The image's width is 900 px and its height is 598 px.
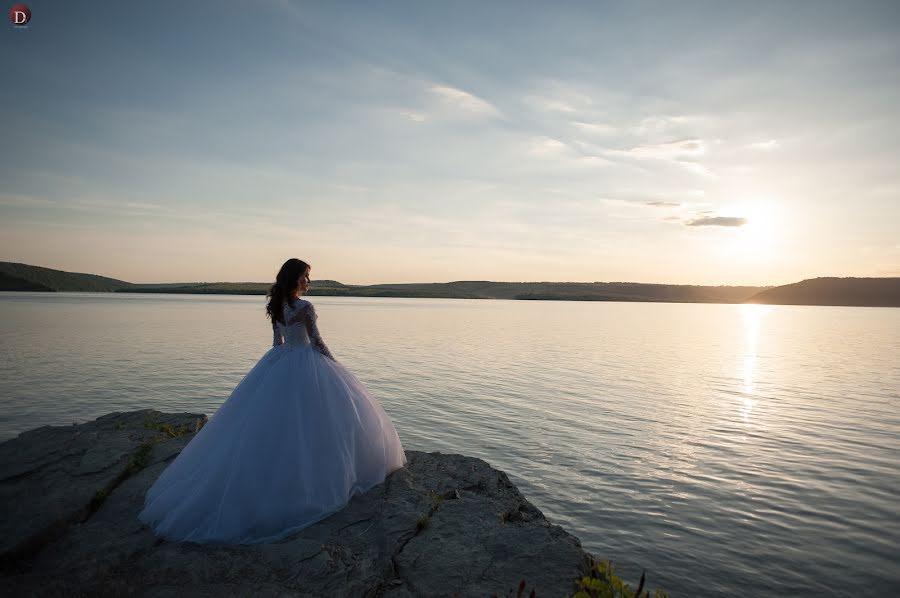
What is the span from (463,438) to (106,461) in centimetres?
869

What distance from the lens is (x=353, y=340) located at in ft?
129

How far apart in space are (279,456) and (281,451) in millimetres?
68

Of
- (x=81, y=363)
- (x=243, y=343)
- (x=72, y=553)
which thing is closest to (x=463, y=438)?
(x=72, y=553)

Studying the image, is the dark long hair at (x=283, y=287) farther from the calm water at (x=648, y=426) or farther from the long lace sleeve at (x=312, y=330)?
the calm water at (x=648, y=426)

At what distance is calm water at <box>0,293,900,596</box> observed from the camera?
8.68 metres

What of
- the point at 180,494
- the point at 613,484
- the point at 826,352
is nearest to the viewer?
the point at 180,494

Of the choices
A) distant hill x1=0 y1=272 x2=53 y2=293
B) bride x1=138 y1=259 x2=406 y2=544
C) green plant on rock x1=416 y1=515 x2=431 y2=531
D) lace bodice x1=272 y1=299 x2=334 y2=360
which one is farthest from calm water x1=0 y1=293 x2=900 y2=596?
distant hill x1=0 y1=272 x2=53 y2=293

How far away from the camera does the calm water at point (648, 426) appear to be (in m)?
8.68

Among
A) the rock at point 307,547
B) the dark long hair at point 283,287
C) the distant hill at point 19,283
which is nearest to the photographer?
the rock at point 307,547

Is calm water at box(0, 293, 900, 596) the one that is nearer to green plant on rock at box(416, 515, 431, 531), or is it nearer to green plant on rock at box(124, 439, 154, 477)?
green plant on rock at box(416, 515, 431, 531)

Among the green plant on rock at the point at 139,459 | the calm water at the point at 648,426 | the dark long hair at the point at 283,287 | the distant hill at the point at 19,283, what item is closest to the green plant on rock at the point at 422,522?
the calm water at the point at 648,426

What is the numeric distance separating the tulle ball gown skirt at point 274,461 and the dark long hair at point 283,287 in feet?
1.90

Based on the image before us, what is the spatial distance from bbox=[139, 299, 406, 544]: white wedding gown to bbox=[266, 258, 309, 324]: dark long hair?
0.14 metres

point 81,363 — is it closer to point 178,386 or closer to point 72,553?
point 178,386
